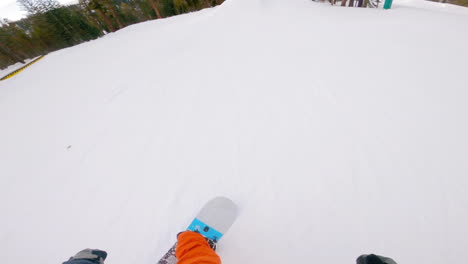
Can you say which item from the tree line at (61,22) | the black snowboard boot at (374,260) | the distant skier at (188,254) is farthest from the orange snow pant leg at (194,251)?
the tree line at (61,22)

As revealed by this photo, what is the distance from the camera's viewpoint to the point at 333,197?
1.66 meters

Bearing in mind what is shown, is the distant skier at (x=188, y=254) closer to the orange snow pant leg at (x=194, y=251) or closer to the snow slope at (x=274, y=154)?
the orange snow pant leg at (x=194, y=251)

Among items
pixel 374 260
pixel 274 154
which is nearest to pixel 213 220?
pixel 274 154

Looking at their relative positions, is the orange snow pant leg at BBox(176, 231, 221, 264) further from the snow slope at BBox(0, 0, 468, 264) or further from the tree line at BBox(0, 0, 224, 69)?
the tree line at BBox(0, 0, 224, 69)

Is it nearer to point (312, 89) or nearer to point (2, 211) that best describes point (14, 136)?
point (2, 211)

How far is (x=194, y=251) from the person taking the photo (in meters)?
1.27

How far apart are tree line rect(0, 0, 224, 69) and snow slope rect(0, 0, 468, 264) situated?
54.4ft

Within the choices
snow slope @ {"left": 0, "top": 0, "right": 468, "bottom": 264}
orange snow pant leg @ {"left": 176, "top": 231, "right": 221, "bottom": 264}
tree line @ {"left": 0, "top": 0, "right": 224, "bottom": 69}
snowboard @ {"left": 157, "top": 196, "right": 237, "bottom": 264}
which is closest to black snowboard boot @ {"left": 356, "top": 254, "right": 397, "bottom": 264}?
snow slope @ {"left": 0, "top": 0, "right": 468, "bottom": 264}

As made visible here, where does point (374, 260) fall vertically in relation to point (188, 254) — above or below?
above

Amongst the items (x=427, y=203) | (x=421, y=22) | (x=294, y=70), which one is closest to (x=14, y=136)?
(x=294, y=70)

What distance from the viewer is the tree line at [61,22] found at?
1525 centimetres

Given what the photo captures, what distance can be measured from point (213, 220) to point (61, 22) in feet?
83.9

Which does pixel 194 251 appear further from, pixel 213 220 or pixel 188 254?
pixel 213 220

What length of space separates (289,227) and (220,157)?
109 cm
